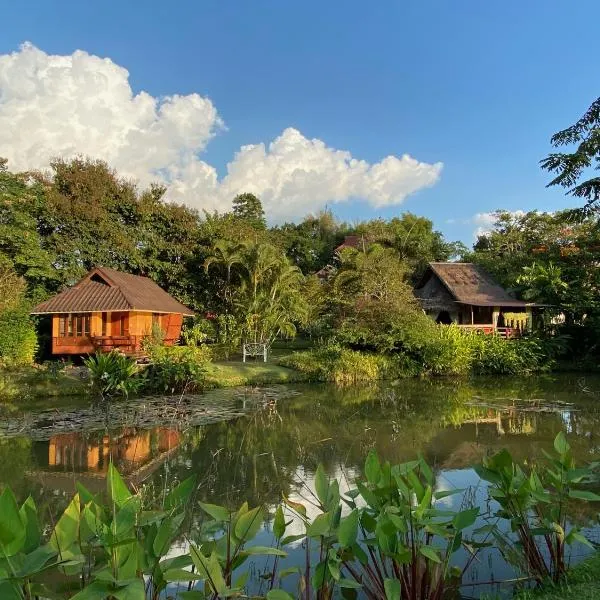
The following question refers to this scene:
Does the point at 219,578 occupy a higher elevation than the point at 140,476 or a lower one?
higher

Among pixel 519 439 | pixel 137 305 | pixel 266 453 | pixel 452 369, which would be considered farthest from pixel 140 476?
pixel 452 369

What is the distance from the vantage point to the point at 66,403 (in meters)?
11.8

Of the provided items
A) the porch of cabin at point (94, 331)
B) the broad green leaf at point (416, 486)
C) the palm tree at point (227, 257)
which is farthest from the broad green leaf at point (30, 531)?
the palm tree at point (227, 257)

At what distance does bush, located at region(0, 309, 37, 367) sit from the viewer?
16.7 meters

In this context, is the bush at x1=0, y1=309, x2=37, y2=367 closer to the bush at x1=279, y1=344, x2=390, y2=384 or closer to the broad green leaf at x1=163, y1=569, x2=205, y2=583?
the bush at x1=279, y1=344, x2=390, y2=384

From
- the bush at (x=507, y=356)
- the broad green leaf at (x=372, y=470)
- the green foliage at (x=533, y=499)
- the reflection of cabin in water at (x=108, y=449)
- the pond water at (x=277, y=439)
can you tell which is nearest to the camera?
the broad green leaf at (x=372, y=470)

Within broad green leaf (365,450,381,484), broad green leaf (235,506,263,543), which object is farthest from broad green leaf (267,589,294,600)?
broad green leaf (365,450,381,484)

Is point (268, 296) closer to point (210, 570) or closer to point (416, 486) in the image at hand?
point (416, 486)

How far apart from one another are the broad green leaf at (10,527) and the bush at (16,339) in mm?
16687

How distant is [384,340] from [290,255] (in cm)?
1844

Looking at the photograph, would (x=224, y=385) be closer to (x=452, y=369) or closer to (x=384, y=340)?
(x=384, y=340)

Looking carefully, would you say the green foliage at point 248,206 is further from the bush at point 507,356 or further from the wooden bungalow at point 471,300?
the bush at point 507,356

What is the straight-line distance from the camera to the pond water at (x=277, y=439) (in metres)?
6.13

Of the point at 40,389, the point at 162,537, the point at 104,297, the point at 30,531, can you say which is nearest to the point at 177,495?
the point at 162,537
